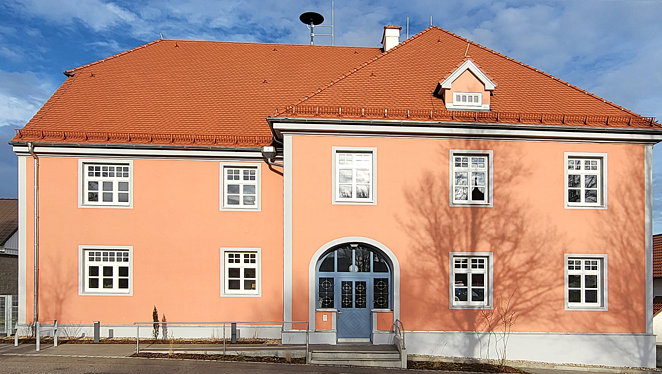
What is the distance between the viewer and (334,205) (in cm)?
1342

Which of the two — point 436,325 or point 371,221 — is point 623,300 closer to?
point 436,325

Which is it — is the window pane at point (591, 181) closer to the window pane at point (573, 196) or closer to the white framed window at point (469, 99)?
the window pane at point (573, 196)

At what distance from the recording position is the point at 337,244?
43.6 feet

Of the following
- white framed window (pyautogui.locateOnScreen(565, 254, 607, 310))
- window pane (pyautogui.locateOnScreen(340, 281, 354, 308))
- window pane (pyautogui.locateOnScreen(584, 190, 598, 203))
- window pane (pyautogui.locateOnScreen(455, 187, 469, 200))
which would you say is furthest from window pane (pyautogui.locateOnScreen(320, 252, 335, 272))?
window pane (pyautogui.locateOnScreen(584, 190, 598, 203))

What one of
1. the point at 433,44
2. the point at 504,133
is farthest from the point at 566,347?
the point at 433,44

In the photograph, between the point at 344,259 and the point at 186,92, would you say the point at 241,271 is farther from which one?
the point at 186,92

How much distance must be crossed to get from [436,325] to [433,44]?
9250mm

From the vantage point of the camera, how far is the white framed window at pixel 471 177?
13781 mm

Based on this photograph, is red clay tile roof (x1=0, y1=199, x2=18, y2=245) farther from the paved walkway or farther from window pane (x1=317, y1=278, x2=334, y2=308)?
window pane (x1=317, y1=278, x2=334, y2=308)

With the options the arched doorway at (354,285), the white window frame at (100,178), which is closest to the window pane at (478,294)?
the arched doorway at (354,285)

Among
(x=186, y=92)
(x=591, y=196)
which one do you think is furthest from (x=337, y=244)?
(x=186, y=92)

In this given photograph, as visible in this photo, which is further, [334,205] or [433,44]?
[433,44]

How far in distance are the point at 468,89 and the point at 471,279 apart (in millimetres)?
5340

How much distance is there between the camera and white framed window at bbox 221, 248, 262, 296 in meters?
14.9
